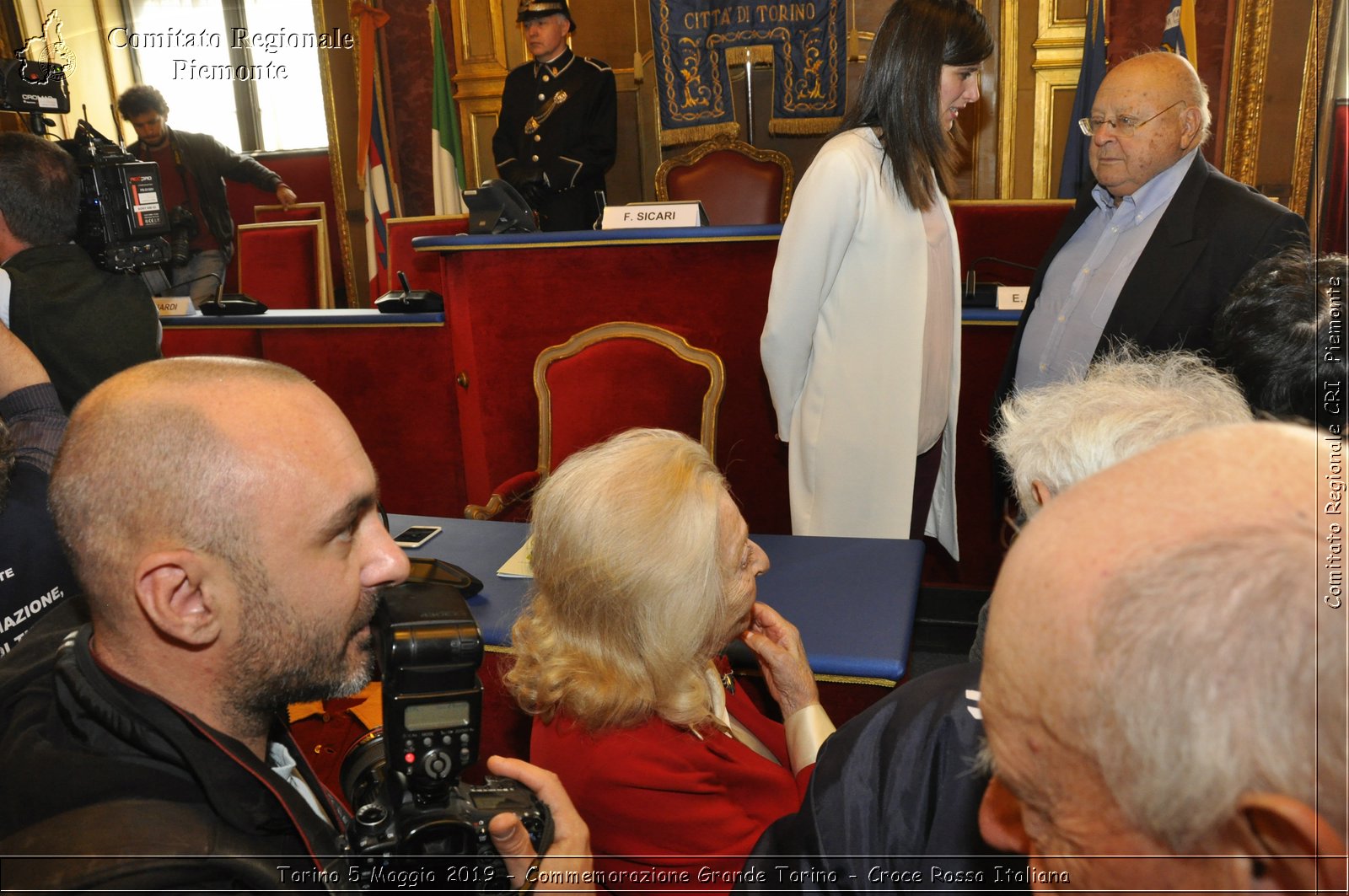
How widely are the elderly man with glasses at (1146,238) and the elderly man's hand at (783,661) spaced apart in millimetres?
1046

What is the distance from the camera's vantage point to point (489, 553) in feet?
6.62

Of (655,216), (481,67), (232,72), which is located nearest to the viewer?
(655,216)

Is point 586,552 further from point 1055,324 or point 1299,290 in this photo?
point 1055,324

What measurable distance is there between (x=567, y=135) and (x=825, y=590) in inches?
146

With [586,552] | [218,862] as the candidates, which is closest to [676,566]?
[586,552]

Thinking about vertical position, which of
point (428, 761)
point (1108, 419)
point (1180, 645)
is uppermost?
point (1180, 645)

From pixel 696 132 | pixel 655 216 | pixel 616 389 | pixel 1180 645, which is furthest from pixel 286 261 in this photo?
pixel 1180 645

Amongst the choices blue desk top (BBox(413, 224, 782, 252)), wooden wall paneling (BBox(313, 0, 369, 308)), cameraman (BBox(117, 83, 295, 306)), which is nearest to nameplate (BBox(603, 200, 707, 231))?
blue desk top (BBox(413, 224, 782, 252))

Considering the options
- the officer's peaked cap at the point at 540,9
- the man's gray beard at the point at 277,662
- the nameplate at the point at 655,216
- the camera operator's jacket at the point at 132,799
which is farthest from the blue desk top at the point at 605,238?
the camera operator's jacket at the point at 132,799

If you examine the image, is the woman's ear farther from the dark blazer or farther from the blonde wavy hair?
the dark blazer

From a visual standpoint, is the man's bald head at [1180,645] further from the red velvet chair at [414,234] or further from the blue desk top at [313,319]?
the red velvet chair at [414,234]

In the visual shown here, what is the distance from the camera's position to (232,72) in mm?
8000

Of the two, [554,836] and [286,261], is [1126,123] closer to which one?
[554,836]

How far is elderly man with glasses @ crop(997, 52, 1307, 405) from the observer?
83.3 inches
